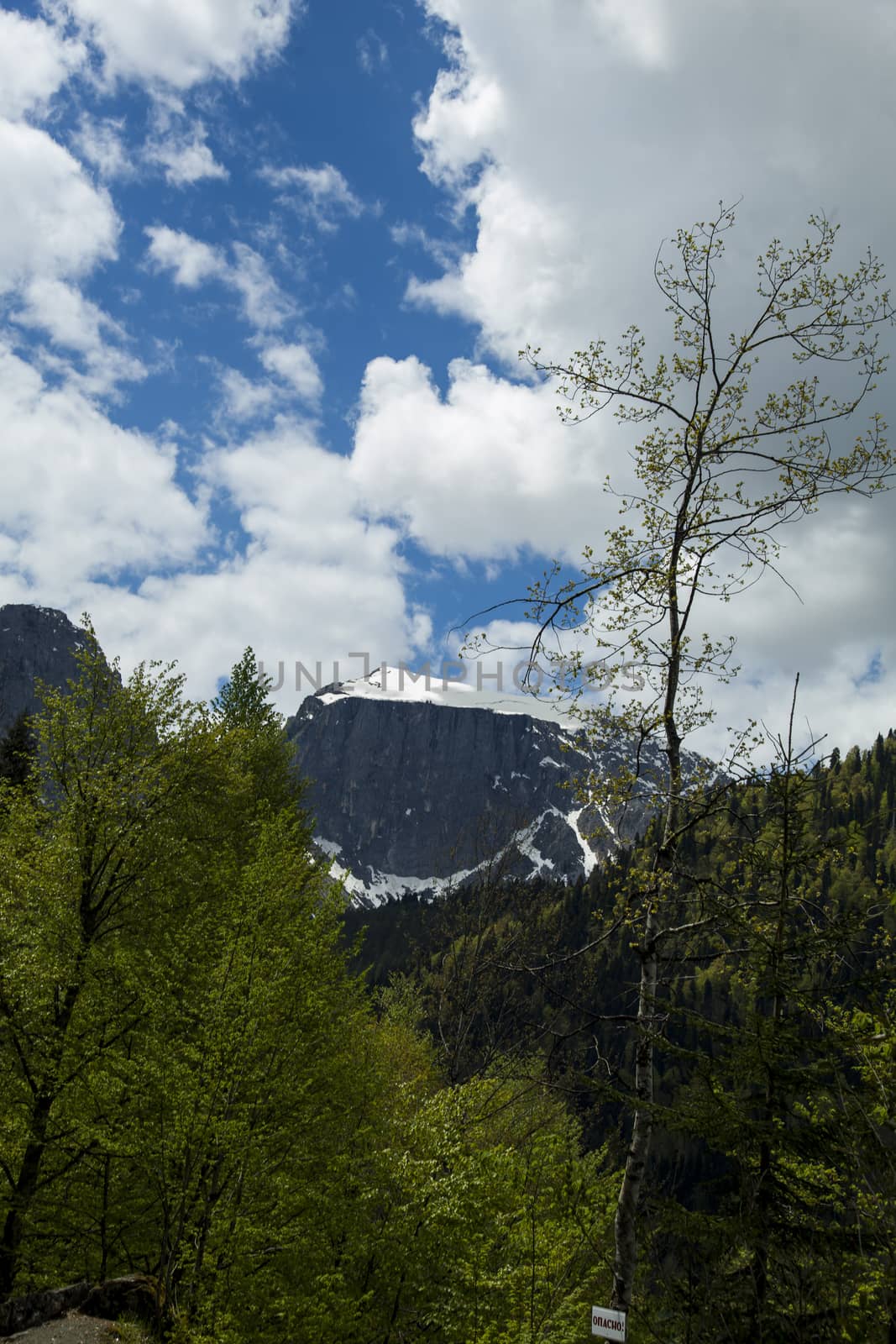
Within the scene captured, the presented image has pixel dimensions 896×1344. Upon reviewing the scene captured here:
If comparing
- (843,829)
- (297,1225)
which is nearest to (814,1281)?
(843,829)

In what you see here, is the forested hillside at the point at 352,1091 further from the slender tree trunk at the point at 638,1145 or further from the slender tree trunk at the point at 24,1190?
the slender tree trunk at the point at 638,1145

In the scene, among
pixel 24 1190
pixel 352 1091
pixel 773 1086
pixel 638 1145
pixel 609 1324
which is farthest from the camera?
pixel 352 1091

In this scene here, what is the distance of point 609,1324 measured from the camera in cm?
685

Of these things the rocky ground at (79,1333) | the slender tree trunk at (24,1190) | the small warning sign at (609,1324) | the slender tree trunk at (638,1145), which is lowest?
the rocky ground at (79,1333)

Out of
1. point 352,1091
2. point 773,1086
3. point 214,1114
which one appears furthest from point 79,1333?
point 773,1086

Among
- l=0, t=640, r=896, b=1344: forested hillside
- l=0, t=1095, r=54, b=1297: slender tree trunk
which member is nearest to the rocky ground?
l=0, t=640, r=896, b=1344: forested hillside

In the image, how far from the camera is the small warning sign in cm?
678

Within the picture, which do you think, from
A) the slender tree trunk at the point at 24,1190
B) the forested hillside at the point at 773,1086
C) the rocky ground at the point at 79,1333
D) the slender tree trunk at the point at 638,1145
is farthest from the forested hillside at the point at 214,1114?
the forested hillside at the point at 773,1086

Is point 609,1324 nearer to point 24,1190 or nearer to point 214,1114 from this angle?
point 214,1114

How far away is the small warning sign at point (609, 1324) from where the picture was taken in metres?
6.78

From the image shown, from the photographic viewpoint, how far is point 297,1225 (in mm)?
11438

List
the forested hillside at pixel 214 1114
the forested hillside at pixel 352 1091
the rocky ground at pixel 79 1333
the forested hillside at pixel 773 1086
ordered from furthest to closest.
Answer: the forested hillside at pixel 214 1114, the rocky ground at pixel 79 1333, the forested hillside at pixel 352 1091, the forested hillside at pixel 773 1086

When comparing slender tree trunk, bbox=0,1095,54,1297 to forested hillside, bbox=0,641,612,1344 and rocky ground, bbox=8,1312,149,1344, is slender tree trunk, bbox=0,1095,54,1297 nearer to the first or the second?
forested hillside, bbox=0,641,612,1344

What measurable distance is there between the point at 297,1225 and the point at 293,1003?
3055 millimetres
